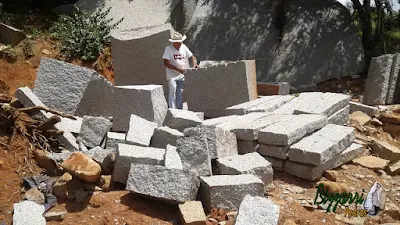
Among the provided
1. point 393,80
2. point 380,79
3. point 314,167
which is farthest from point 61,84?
point 393,80

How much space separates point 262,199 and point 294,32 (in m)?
8.77

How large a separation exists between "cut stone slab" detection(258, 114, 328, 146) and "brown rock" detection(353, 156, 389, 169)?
0.70 metres

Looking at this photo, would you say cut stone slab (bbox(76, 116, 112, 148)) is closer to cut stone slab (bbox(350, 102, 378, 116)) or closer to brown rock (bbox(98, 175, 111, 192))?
brown rock (bbox(98, 175, 111, 192))

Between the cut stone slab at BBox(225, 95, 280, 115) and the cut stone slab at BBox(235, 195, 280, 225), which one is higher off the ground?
the cut stone slab at BBox(225, 95, 280, 115)

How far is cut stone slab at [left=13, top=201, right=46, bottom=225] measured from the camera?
3869 mm

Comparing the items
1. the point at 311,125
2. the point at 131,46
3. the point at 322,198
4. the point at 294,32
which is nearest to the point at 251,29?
the point at 294,32

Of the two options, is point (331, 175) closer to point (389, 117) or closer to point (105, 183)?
point (105, 183)

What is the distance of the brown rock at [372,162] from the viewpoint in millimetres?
5645

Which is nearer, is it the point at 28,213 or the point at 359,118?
the point at 28,213

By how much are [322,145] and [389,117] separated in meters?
2.99

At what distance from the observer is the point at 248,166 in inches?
189

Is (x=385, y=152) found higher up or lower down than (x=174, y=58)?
lower down

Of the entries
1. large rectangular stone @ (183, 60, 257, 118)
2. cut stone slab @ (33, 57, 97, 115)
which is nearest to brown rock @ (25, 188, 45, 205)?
cut stone slab @ (33, 57, 97, 115)

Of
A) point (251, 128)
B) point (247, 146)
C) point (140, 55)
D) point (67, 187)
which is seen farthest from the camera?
point (140, 55)
